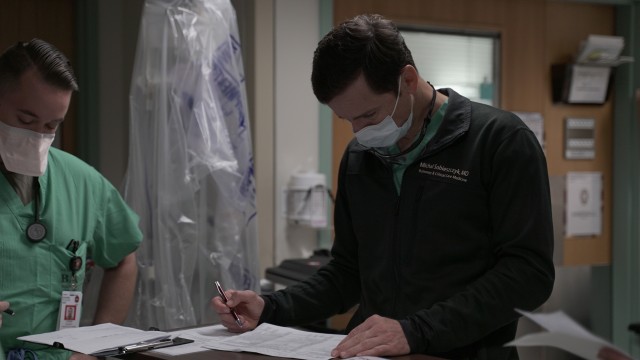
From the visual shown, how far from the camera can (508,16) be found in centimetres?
398

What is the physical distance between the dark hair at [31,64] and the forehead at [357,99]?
2.21 feet

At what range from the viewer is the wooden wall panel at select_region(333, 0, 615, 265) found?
386cm

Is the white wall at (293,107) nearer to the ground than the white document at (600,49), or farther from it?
nearer to the ground

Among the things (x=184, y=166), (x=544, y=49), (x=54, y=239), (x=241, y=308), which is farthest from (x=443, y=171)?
(x=544, y=49)

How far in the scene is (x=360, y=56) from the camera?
1.54 meters

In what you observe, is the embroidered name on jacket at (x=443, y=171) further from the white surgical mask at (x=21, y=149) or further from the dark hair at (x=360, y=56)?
the white surgical mask at (x=21, y=149)

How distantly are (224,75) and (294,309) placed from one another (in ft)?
4.11

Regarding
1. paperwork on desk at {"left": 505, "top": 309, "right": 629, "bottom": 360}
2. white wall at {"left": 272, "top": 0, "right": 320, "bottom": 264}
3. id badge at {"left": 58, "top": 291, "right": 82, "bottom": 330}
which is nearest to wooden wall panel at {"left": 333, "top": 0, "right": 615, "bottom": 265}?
white wall at {"left": 272, "top": 0, "right": 320, "bottom": 264}

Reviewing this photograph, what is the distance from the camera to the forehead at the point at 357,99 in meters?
1.57

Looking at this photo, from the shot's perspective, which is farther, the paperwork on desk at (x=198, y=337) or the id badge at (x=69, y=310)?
the id badge at (x=69, y=310)

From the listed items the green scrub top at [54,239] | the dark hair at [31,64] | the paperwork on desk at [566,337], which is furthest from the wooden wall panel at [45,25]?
the paperwork on desk at [566,337]

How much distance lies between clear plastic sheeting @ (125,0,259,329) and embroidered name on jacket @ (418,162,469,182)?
1.27 metres

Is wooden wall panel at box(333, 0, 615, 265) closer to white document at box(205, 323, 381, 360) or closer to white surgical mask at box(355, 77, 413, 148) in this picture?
white surgical mask at box(355, 77, 413, 148)

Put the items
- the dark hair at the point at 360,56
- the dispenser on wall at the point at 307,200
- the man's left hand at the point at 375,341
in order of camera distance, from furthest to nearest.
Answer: the dispenser on wall at the point at 307,200 < the dark hair at the point at 360,56 < the man's left hand at the point at 375,341
